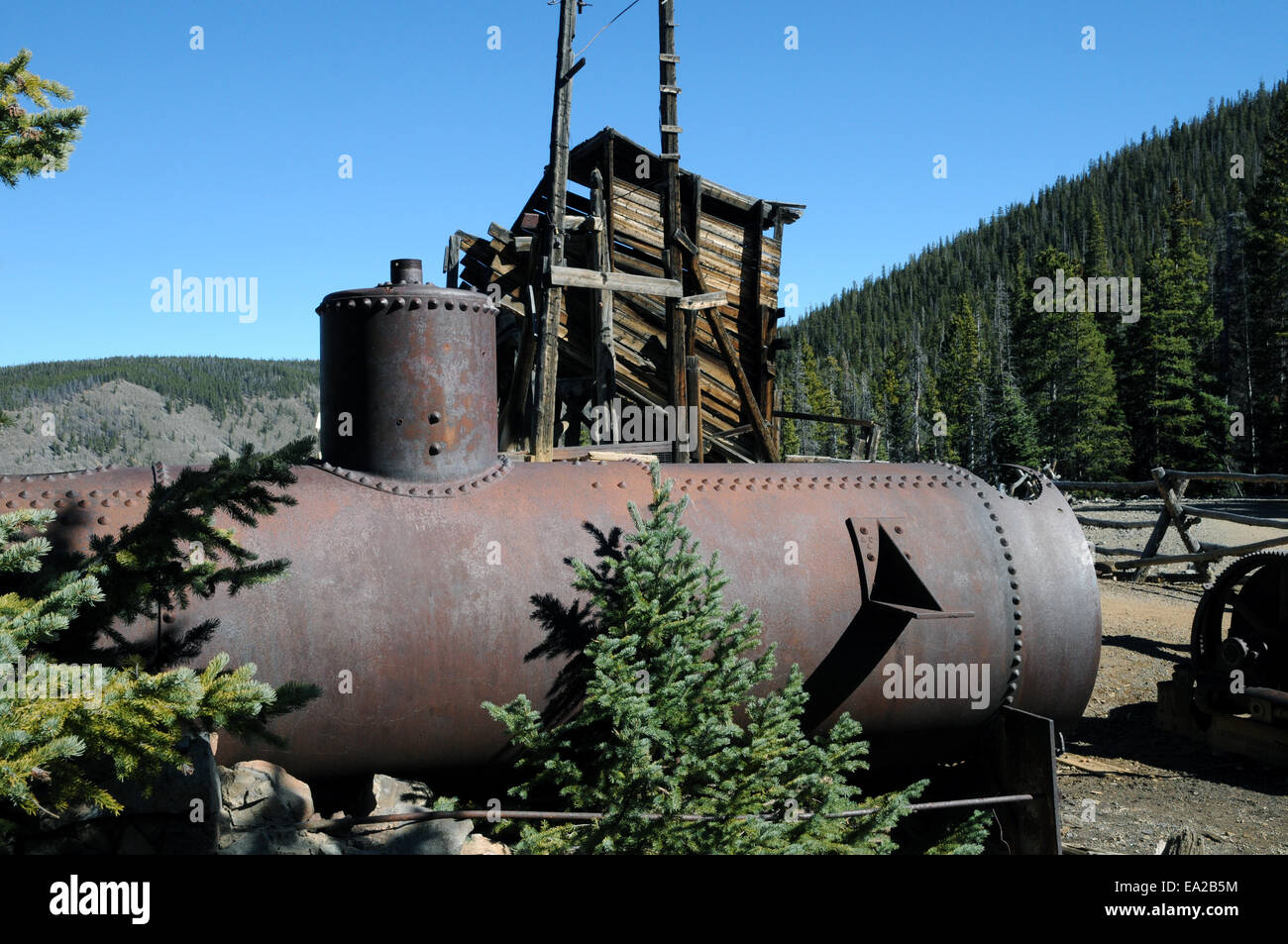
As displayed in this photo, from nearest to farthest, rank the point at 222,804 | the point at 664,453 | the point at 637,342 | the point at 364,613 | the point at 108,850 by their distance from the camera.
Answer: the point at 108,850 < the point at 222,804 < the point at 364,613 < the point at 664,453 < the point at 637,342

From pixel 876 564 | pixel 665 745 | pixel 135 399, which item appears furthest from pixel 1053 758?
pixel 135 399

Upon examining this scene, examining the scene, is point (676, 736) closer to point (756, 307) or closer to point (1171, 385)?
point (756, 307)

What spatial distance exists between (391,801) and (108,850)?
1.31m

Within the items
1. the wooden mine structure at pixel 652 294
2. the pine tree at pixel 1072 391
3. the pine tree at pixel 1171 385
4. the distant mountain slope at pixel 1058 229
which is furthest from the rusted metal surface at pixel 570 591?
the distant mountain slope at pixel 1058 229

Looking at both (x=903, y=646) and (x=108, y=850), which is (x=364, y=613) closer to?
(x=108, y=850)

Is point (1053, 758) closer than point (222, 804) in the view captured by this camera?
No

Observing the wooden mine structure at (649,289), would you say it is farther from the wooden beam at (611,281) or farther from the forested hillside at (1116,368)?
the forested hillside at (1116,368)

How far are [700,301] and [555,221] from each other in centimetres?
276

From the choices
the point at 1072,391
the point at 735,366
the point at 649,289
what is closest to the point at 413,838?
the point at 649,289

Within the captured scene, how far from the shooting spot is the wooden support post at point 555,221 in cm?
1020

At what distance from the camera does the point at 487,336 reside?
5414 mm

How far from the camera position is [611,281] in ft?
37.7

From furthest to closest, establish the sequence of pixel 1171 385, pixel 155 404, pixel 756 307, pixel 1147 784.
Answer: pixel 155 404 → pixel 1171 385 → pixel 756 307 → pixel 1147 784

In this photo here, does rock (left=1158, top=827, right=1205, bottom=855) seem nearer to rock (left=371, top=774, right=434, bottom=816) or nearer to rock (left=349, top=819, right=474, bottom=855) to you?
rock (left=349, top=819, right=474, bottom=855)
